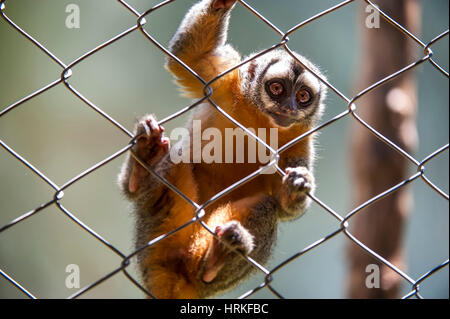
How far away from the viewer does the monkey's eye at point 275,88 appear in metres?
3.57

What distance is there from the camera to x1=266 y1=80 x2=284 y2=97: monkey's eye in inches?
141

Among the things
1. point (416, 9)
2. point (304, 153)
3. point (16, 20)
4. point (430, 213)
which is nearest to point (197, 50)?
point (304, 153)

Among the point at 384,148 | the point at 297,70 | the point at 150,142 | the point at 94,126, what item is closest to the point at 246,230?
the point at 150,142

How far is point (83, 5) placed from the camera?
6.66 m

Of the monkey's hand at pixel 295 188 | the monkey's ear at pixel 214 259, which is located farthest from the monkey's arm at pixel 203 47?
the monkey's ear at pixel 214 259

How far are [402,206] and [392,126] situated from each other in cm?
88

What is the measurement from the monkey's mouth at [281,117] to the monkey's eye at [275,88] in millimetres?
146

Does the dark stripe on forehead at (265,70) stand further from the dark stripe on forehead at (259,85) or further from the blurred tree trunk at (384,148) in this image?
the blurred tree trunk at (384,148)

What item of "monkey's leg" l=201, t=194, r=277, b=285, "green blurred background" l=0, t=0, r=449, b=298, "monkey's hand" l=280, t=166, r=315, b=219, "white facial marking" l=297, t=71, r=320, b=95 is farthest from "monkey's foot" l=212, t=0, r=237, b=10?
"green blurred background" l=0, t=0, r=449, b=298

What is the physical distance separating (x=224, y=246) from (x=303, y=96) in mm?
1370

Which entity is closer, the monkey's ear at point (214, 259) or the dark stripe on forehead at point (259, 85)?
the monkey's ear at point (214, 259)

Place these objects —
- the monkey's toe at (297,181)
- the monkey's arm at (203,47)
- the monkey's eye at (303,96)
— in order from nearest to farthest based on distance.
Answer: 1. the monkey's toe at (297,181)
2. the monkey's arm at (203,47)
3. the monkey's eye at (303,96)

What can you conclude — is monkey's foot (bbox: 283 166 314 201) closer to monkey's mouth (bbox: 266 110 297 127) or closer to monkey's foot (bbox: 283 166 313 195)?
monkey's foot (bbox: 283 166 313 195)

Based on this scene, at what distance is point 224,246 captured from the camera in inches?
111
